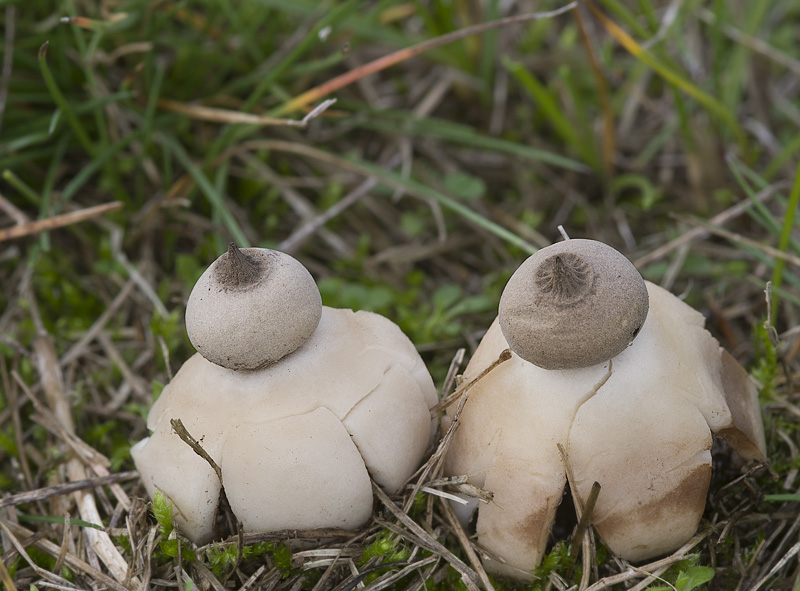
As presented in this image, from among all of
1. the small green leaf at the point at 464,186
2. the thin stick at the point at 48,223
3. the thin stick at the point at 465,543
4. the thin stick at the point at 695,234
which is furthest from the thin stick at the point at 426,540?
the small green leaf at the point at 464,186

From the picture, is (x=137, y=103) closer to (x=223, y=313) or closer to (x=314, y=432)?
(x=223, y=313)

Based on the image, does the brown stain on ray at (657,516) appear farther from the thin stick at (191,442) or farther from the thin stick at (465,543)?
the thin stick at (191,442)

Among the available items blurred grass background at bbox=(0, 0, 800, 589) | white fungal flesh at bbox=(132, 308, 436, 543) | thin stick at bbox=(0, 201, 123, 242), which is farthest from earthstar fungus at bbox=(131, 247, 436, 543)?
thin stick at bbox=(0, 201, 123, 242)

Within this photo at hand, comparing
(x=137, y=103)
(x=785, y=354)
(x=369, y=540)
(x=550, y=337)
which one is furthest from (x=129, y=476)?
(x=785, y=354)

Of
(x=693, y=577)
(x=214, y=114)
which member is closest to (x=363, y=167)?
(x=214, y=114)

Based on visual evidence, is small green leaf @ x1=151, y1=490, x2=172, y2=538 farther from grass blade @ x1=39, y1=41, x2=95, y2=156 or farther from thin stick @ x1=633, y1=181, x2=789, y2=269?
thin stick @ x1=633, y1=181, x2=789, y2=269

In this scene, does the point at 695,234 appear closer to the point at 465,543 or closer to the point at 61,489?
the point at 465,543

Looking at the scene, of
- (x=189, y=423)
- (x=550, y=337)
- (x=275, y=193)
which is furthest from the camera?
(x=275, y=193)
